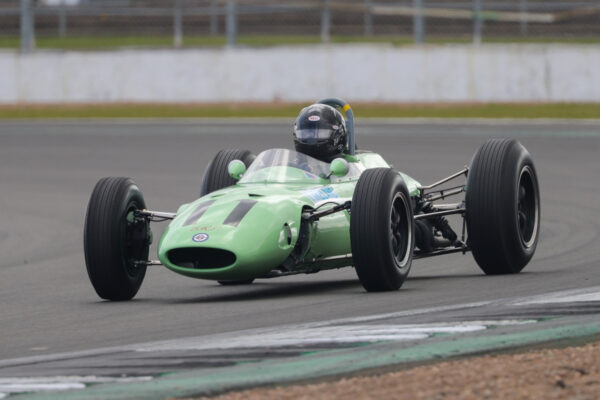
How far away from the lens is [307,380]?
18.7ft

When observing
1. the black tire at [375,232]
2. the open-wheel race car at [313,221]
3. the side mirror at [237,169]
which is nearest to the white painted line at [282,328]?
the black tire at [375,232]

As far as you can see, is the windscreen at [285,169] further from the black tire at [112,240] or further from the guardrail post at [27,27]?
the guardrail post at [27,27]

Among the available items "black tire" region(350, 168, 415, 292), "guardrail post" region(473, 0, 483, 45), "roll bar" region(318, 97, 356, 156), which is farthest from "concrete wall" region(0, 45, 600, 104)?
"black tire" region(350, 168, 415, 292)

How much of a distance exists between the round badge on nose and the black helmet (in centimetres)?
199

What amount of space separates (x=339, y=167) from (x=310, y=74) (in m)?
16.1

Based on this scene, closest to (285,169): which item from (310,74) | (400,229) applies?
(400,229)

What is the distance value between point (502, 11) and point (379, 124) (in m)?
4.96

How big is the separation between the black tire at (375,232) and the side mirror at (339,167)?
0.90 metres

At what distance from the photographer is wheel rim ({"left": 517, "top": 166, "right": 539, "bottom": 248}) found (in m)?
10.4

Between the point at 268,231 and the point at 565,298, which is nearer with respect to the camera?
the point at 565,298

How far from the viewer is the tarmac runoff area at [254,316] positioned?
5941 millimetres

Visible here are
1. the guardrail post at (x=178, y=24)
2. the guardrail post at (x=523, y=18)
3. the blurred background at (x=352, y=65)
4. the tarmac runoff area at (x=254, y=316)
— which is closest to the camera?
the tarmac runoff area at (x=254, y=316)

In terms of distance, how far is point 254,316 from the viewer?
7.90m

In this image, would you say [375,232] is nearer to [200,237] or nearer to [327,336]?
[200,237]
